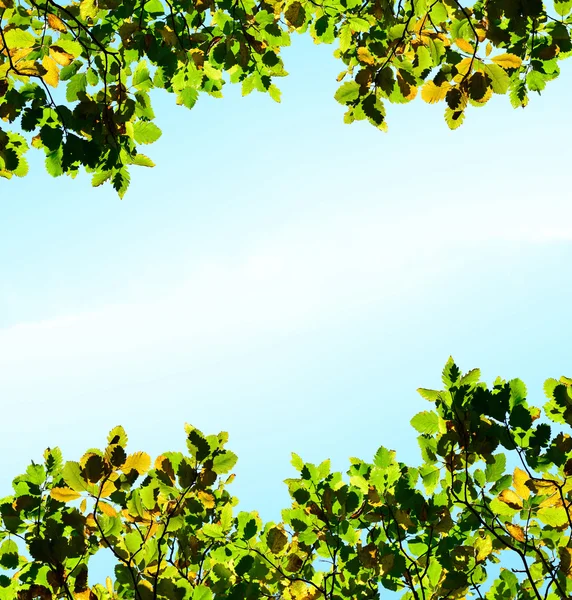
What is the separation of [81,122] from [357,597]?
12.4 feet

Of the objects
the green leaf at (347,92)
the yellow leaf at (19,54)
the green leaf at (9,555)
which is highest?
the green leaf at (347,92)

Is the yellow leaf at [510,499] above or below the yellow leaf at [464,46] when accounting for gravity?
below

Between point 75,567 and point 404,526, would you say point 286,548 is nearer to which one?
point 404,526

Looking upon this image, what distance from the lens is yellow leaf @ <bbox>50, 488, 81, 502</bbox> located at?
2.70m

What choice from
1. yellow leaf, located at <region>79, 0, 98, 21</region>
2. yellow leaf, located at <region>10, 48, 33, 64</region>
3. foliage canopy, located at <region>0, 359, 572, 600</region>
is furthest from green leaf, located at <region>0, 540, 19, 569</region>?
yellow leaf, located at <region>79, 0, 98, 21</region>

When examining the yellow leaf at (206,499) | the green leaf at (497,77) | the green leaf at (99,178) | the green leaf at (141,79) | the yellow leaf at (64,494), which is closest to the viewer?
the yellow leaf at (64,494)

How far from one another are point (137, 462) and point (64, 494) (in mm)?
429

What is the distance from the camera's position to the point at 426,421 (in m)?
3.15

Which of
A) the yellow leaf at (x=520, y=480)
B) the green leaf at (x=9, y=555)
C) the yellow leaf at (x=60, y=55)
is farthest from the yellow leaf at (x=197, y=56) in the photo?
the yellow leaf at (x=520, y=480)

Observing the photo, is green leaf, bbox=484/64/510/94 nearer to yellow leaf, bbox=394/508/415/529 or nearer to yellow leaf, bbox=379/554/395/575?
yellow leaf, bbox=394/508/415/529

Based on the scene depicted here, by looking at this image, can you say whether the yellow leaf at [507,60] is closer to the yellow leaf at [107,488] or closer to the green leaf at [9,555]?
the yellow leaf at [107,488]

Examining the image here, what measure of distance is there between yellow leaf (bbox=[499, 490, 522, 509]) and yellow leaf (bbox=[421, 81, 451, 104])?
2.64 m

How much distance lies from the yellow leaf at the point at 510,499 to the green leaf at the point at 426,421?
59 cm

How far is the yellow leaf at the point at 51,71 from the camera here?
10.6ft
